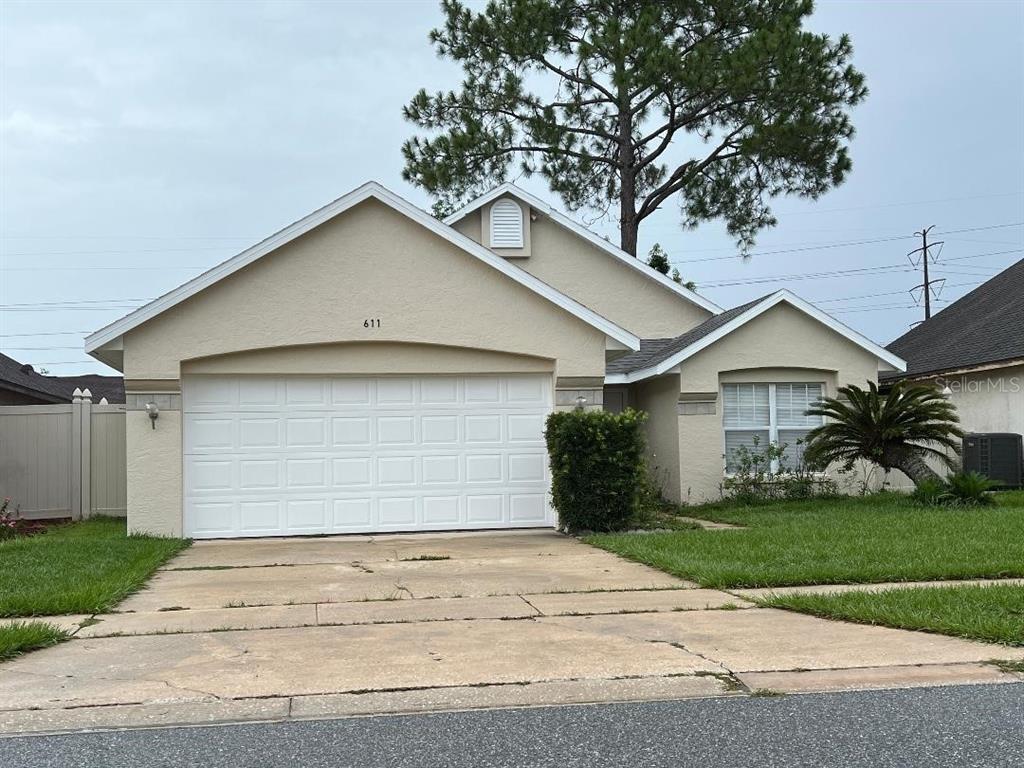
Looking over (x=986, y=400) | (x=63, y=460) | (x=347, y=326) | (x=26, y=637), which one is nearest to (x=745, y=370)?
(x=986, y=400)

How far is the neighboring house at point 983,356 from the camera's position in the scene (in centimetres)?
1981

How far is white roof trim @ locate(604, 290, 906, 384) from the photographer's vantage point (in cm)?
1700

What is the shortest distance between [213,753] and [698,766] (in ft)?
7.47

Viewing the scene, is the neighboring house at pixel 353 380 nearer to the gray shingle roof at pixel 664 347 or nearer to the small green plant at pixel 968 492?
the gray shingle roof at pixel 664 347

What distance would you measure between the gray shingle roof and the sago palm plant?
2.53 m

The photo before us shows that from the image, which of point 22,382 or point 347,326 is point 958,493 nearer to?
point 347,326

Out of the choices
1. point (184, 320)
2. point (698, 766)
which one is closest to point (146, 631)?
point (698, 766)

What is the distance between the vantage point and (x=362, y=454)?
14.4 m

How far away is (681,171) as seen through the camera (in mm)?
26344

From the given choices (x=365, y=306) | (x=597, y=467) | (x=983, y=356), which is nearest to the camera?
(x=597, y=467)

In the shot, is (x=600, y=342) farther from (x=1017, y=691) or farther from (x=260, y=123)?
(x=260, y=123)

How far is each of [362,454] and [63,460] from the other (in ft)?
18.5

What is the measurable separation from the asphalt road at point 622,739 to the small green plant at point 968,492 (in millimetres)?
9824

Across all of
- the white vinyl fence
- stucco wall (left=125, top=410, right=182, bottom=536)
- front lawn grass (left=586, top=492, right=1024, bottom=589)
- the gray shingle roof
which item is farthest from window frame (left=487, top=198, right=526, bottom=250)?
stucco wall (left=125, top=410, right=182, bottom=536)
